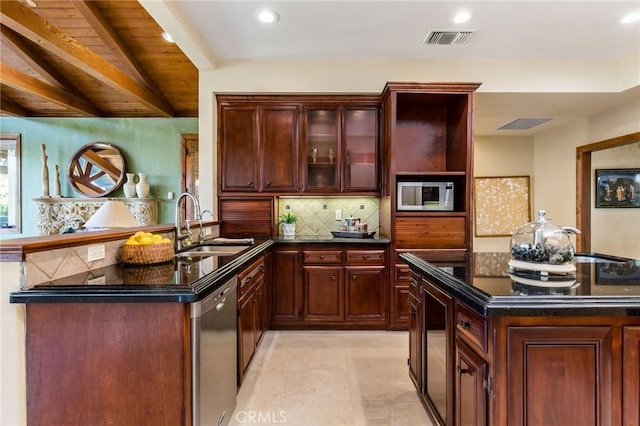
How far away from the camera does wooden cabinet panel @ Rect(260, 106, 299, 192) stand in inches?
146

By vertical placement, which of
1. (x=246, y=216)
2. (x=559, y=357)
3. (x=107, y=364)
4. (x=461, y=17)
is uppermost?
(x=461, y=17)

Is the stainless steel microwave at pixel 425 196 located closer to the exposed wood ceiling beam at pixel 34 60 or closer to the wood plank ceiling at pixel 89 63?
the wood plank ceiling at pixel 89 63

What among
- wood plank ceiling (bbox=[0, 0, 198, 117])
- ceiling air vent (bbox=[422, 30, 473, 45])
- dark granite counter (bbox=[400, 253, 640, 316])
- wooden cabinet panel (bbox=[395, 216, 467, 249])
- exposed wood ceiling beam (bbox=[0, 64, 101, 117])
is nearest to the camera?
dark granite counter (bbox=[400, 253, 640, 316])

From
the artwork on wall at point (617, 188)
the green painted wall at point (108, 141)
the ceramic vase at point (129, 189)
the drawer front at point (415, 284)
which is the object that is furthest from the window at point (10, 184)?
the artwork on wall at point (617, 188)

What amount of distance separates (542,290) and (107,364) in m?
1.83

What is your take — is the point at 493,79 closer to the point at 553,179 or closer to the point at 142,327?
the point at 553,179

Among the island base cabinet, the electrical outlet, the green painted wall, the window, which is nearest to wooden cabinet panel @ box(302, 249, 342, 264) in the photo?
the electrical outlet

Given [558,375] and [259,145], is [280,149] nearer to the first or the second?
[259,145]

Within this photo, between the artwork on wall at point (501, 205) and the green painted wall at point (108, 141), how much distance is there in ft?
18.7

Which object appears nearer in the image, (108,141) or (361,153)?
(361,153)

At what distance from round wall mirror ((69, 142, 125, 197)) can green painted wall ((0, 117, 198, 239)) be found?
0.13 m

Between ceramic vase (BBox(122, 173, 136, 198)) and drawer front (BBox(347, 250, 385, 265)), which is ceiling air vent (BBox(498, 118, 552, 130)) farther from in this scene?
ceramic vase (BBox(122, 173, 136, 198))

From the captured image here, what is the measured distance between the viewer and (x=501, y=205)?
5895 millimetres

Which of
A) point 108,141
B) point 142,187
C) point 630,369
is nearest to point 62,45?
point 142,187
